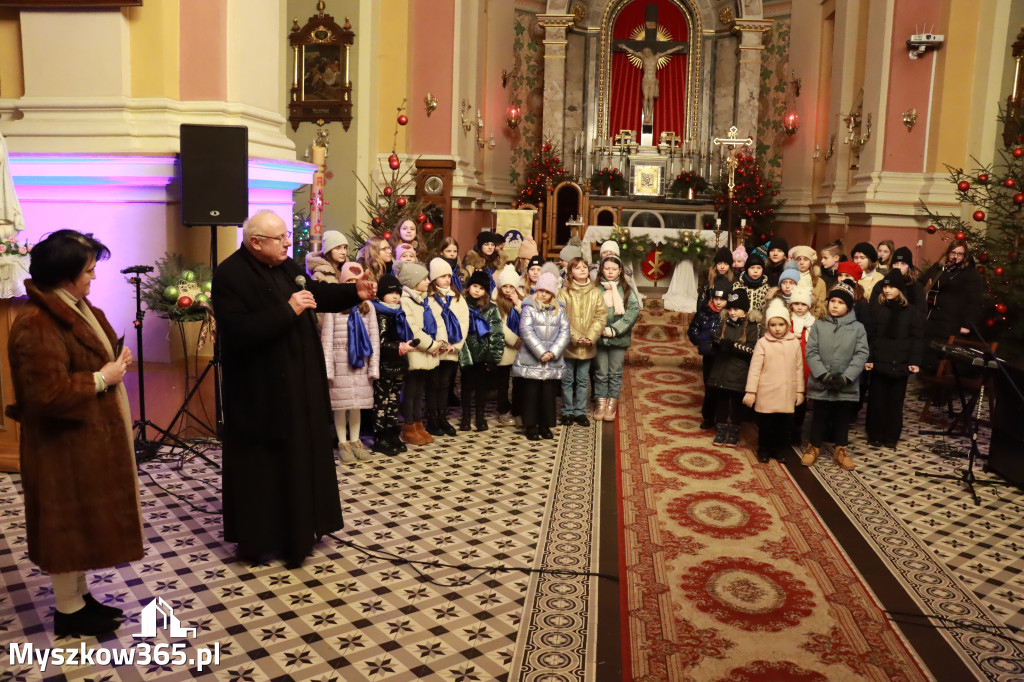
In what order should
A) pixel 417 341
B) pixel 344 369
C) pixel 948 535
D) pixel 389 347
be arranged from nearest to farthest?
pixel 948 535 → pixel 344 369 → pixel 389 347 → pixel 417 341

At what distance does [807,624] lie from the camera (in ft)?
14.2

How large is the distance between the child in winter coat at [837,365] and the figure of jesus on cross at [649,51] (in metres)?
13.9

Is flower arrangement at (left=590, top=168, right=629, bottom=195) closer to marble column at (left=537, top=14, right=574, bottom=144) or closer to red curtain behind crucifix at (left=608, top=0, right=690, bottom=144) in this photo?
marble column at (left=537, top=14, right=574, bottom=144)

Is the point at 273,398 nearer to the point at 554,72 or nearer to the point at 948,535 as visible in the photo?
the point at 948,535

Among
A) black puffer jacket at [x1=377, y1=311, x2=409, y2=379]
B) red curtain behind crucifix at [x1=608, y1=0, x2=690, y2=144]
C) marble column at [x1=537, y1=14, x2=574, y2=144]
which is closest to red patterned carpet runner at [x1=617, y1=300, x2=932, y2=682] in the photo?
black puffer jacket at [x1=377, y1=311, x2=409, y2=379]

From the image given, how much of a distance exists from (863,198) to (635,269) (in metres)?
3.54

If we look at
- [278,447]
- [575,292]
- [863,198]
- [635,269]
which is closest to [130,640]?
[278,447]

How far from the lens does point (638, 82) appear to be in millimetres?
20391

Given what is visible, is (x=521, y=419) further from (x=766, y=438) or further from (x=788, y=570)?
(x=788, y=570)

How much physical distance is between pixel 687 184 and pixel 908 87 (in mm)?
6754

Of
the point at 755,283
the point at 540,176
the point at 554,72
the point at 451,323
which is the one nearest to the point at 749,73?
the point at 554,72

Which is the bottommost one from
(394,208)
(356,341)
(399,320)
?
(356,341)

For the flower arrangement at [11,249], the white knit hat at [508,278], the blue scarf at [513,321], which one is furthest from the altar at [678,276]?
the flower arrangement at [11,249]

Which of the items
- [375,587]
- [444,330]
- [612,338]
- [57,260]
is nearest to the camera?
[57,260]
